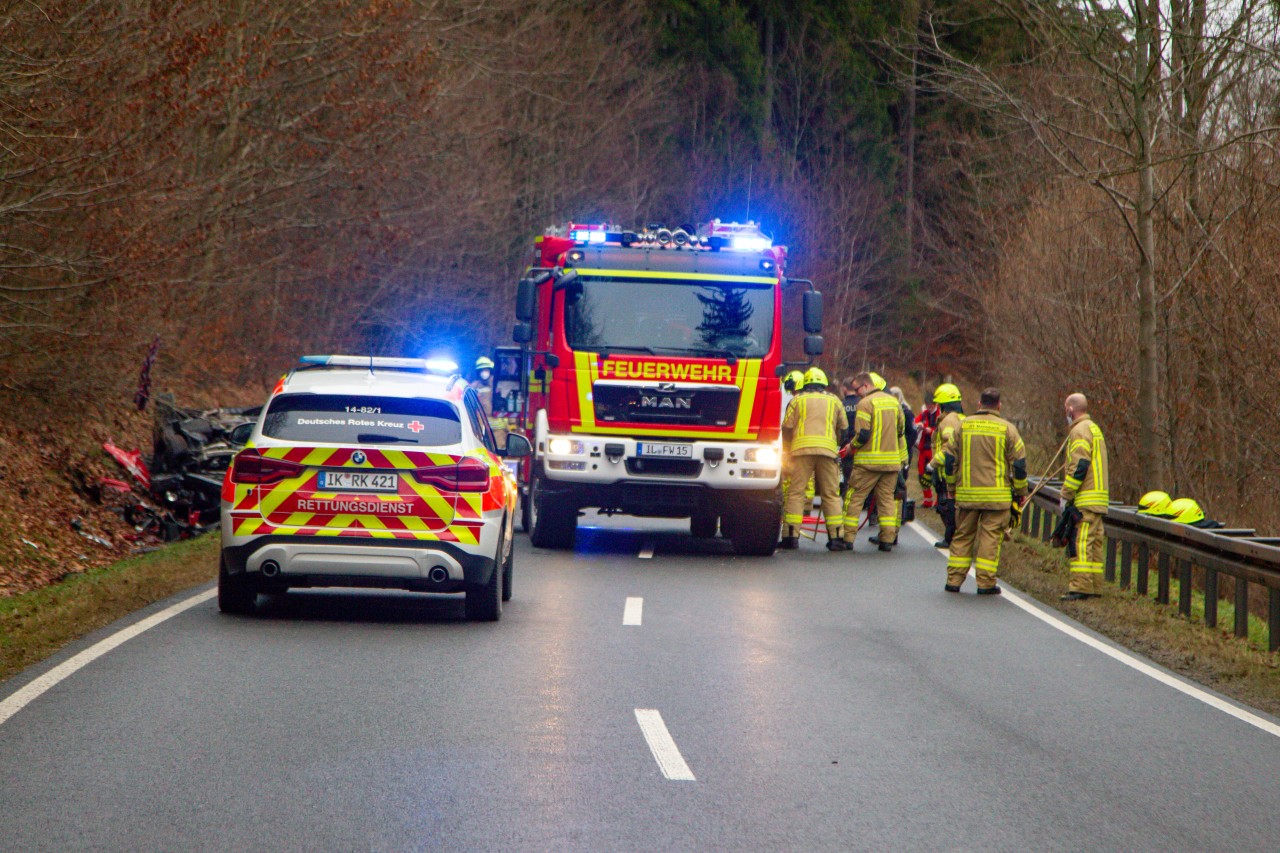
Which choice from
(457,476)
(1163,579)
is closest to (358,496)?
(457,476)

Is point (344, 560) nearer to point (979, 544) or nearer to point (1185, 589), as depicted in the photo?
point (979, 544)

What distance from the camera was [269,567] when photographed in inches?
450

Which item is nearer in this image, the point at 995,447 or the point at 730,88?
the point at 995,447

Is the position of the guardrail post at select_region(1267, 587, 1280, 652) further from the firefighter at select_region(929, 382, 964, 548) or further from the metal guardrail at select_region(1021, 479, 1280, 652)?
the firefighter at select_region(929, 382, 964, 548)

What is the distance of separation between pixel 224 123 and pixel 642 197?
3385 cm

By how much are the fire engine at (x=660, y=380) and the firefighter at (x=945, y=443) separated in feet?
5.42

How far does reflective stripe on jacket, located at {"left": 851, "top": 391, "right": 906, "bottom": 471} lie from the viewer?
19.7 meters

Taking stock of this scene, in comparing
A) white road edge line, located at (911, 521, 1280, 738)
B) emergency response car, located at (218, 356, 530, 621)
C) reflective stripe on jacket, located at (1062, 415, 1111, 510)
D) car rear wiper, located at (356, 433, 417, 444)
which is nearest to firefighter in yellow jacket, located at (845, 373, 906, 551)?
white road edge line, located at (911, 521, 1280, 738)

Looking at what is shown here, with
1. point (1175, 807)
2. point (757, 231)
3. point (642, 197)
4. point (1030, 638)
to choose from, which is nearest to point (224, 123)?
point (757, 231)

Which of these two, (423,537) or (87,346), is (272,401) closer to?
(423,537)

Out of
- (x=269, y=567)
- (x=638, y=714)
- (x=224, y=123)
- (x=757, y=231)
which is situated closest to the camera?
(x=638, y=714)

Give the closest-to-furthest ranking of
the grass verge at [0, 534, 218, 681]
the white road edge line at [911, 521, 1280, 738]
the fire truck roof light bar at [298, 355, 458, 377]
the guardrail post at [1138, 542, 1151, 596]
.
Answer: the white road edge line at [911, 521, 1280, 738] < the grass verge at [0, 534, 218, 681] < the fire truck roof light bar at [298, 355, 458, 377] < the guardrail post at [1138, 542, 1151, 596]

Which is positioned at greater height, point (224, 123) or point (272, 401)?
point (224, 123)

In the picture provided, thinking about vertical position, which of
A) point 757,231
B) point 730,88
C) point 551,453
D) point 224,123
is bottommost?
point 551,453
